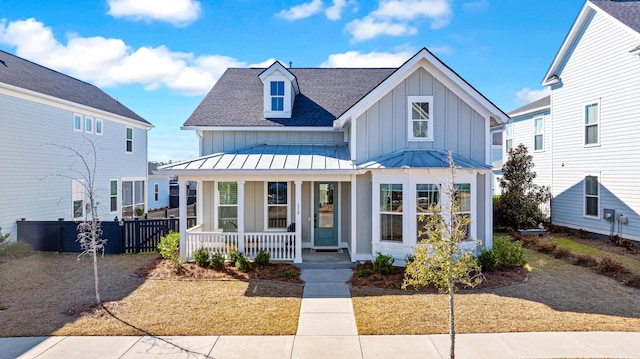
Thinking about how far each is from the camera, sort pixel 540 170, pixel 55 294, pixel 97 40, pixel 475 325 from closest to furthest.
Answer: pixel 475 325, pixel 55 294, pixel 97 40, pixel 540 170

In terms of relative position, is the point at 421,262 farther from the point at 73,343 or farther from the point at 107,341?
the point at 73,343

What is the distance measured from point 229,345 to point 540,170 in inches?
769

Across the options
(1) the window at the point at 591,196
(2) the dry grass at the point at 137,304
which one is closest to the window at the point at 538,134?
(1) the window at the point at 591,196

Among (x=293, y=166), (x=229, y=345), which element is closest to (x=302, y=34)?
(x=293, y=166)

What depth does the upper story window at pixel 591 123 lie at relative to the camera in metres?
15.4

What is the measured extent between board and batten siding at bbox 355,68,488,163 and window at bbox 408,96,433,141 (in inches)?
5.3

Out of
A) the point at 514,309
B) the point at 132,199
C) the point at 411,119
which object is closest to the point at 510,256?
the point at 514,309

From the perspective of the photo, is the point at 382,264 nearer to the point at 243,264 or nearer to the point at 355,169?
the point at 355,169

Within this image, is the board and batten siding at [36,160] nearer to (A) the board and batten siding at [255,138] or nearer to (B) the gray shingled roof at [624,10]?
(A) the board and batten siding at [255,138]

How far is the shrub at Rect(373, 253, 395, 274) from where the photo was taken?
9.95 meters

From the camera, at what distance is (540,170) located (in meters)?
19.5

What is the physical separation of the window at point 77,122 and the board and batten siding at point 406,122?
14.0 m

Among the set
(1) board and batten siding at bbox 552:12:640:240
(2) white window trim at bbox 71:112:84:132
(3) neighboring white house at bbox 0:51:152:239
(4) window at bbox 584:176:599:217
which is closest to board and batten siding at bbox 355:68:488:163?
(1) board and batten siding at bbox 552:12:640:240

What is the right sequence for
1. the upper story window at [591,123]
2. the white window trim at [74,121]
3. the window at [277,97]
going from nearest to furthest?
1. the window at [277,97]
2. the upper story window at [591,123]
3. the white window trim at [74,121]
